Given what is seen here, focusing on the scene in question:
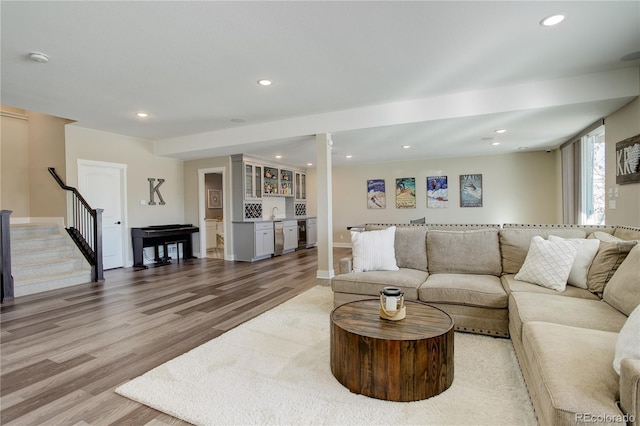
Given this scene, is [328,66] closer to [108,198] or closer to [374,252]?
[374,252]

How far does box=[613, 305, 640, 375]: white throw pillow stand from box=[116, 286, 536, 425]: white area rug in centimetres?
66

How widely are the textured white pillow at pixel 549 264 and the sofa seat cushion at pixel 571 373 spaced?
95 centimetres

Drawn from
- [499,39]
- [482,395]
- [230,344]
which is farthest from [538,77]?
[230,344]

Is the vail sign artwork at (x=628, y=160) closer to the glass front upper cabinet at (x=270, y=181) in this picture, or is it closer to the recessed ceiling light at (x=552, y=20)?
the recessed ceiling light at (x=552, y=20)

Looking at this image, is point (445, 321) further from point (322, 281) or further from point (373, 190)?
point (373, 190)

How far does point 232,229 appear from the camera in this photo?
7086mm

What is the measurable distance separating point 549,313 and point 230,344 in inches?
93.3

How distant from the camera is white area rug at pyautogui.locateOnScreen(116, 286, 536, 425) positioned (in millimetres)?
1723

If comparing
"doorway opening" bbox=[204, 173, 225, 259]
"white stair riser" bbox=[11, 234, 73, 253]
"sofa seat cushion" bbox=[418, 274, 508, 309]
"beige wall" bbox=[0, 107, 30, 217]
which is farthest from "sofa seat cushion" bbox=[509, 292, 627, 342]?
"beige wall" bbox=[0, 107, 30, 217]

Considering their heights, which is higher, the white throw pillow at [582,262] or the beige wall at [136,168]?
the beige wall at [136,168]

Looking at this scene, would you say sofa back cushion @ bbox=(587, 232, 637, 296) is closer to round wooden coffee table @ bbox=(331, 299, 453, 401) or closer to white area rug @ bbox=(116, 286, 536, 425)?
white area rug @ bbox=(116, 286, 536, 425)

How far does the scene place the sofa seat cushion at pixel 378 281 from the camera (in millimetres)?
2951

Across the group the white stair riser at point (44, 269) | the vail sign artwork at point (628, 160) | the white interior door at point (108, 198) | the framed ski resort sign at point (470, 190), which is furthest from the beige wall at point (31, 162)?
the framed ski resort sign at point (470, 190)

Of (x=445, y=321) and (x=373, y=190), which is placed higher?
(x=373, y=190)
